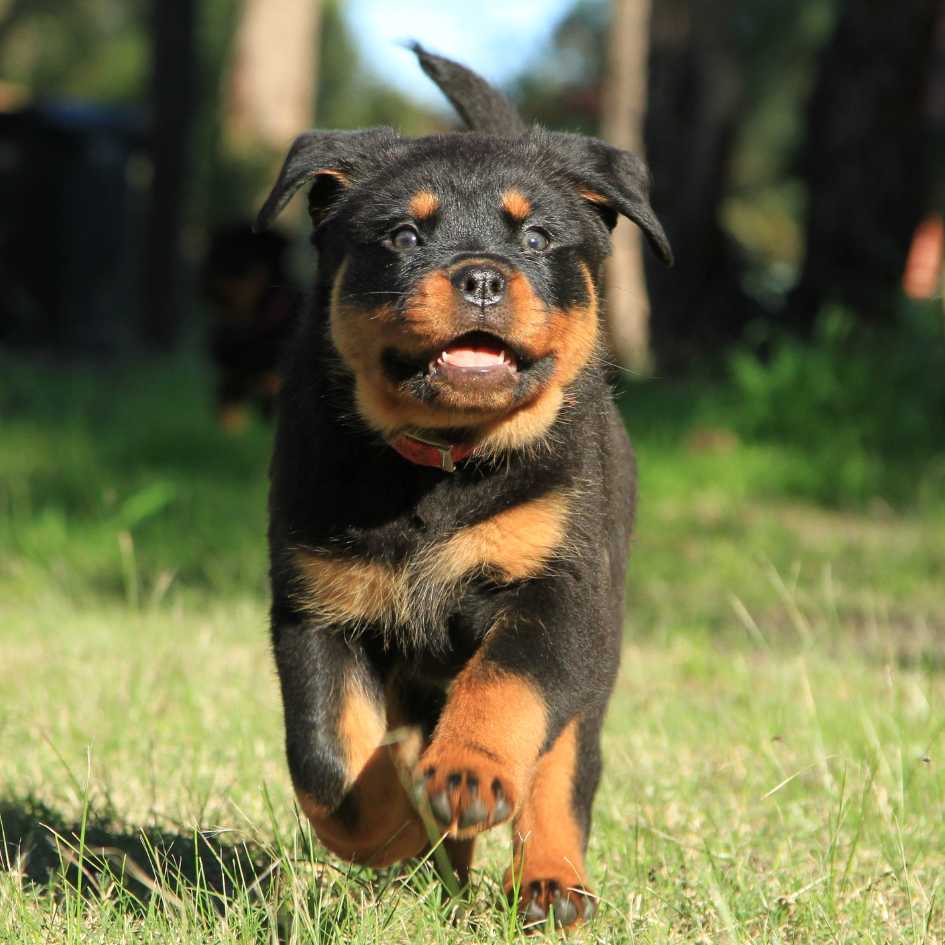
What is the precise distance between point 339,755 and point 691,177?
940 cm

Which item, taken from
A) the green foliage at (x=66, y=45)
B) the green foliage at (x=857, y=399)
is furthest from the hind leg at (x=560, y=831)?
the green foliage at (x=66, y=45)

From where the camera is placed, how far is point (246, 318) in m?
9.29

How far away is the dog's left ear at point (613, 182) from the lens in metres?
3.01

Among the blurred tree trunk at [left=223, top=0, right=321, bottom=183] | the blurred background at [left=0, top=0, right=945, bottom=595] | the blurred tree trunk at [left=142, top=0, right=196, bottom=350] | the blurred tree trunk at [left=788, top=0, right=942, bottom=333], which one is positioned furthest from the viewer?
the blurred tree trunk at [left=223, top=0, right=321, bottom=183]

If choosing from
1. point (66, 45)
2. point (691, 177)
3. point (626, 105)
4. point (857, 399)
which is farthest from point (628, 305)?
Answer: point (66, 45)

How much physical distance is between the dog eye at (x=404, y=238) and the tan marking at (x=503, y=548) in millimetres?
525

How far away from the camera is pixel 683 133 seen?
11336 millimetres

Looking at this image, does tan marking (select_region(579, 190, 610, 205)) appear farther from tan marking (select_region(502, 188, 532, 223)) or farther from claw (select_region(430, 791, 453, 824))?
claw (select_region(430, 791, 453, 824))

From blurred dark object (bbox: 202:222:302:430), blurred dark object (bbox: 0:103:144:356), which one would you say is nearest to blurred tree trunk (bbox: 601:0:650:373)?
blurred dark object (bbox: 0:103:144:356)

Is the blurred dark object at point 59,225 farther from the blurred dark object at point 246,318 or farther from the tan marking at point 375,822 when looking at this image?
the tan marking at point 375,822

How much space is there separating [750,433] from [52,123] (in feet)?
27.4

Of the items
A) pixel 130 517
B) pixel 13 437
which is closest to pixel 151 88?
pixel 13 437

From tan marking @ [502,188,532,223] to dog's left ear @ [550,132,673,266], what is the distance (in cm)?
20

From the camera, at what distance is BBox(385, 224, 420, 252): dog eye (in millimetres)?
2893
